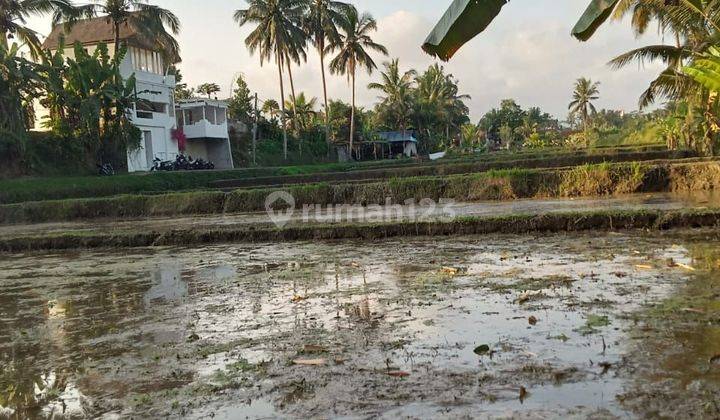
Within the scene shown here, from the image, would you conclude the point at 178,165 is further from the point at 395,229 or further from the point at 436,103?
the point at 436,103

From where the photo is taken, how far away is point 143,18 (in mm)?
29703

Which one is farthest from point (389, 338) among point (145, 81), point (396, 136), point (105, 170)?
point (396, 136)

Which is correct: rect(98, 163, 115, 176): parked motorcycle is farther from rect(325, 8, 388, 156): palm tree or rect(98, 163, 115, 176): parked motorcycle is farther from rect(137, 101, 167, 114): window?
rect(325, 8, 388, 156): palm tree

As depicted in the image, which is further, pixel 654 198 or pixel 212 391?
pixel 654 198

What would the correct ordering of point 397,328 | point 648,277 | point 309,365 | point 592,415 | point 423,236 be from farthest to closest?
point 423,236, point 648,277, point 397,328, point 309,365, point 592,415

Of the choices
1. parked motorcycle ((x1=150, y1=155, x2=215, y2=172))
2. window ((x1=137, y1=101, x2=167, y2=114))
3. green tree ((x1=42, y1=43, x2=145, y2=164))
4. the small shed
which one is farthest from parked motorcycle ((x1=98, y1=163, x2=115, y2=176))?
the small shed

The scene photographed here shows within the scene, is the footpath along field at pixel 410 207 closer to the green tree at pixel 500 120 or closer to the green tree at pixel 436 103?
the green tree at pixel 436 103

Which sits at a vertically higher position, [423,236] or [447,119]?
[447,119]

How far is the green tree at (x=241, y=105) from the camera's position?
140ft

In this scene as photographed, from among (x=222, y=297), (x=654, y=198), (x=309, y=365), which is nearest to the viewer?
(x=309, y=365)

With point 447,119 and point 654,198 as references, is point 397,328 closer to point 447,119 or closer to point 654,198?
point 654,198

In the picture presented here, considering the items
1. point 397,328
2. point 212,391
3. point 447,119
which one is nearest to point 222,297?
point 397,328

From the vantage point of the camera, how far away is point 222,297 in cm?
681

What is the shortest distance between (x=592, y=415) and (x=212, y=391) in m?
2.08
